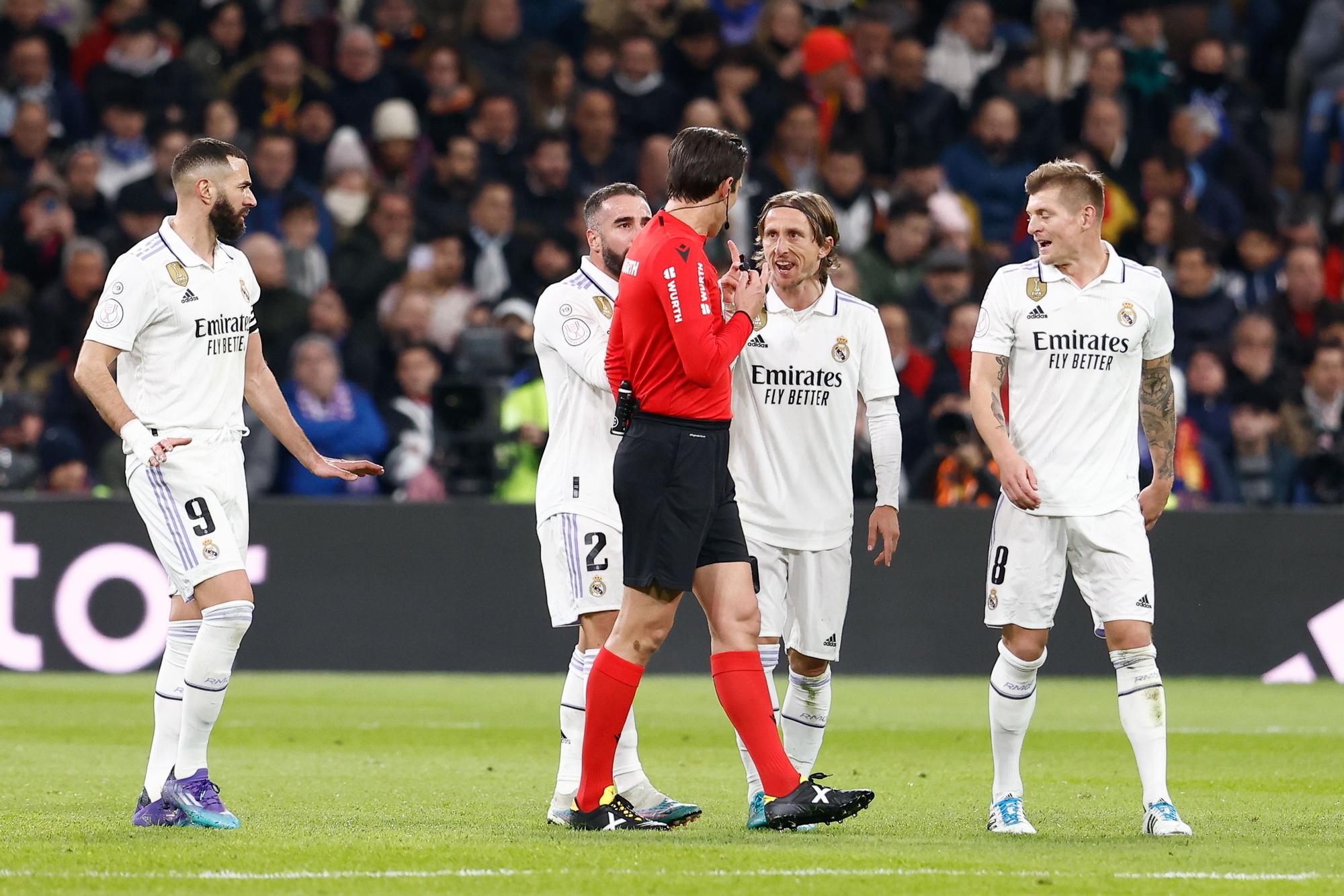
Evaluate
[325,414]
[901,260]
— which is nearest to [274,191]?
[325,414]

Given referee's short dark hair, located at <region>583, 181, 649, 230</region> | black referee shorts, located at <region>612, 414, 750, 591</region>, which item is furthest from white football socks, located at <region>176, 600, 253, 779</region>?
referee's short dark hair, located at <region>583, 181, 649, 230</region>

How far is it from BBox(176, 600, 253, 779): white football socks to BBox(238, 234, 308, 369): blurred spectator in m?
8.32

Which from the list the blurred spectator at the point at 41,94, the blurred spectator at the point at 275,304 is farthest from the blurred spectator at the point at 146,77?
the blurred spectator at the point at 275,304

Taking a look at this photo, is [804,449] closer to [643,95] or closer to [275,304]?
[275,304]

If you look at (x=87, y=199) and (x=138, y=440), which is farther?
(x=87, y=199)

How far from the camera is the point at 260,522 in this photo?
1371cm

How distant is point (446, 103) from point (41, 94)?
137 inches

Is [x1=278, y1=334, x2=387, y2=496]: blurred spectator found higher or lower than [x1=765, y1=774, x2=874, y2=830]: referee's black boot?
higher

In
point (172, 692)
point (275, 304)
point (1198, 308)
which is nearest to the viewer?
point (172, 692)

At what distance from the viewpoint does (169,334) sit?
729 cm

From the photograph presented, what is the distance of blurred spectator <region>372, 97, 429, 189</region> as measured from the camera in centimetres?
1727

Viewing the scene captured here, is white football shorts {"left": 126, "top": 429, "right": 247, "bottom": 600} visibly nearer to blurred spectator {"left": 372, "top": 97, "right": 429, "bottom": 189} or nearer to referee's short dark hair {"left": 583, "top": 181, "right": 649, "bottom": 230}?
referee's short dark hair {"left": 583, "top": 181, "right": 649, "bottom": 230}

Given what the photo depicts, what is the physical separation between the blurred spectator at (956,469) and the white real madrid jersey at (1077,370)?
660cm

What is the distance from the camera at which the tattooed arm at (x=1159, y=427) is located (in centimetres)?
751
